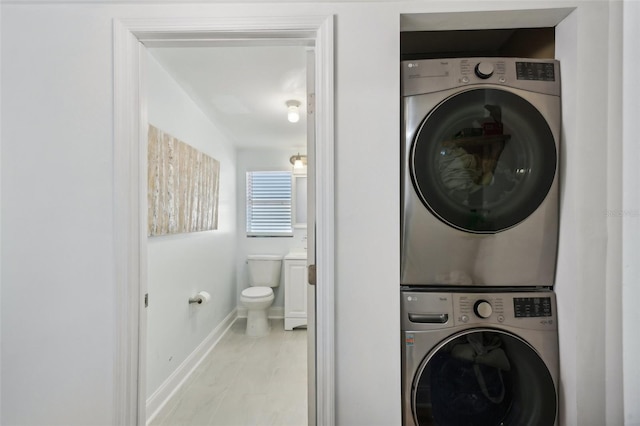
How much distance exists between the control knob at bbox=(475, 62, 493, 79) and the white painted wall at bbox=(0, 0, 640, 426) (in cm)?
20

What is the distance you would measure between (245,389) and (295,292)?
1370 millimetres

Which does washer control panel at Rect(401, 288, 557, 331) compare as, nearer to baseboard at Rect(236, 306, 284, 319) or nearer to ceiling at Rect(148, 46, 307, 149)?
ceiling at Rect(148, 46, 307, 149)

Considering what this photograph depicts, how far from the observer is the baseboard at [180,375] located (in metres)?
1.94

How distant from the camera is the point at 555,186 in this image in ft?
3.86

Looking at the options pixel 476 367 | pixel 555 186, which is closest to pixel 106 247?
pixel 476 367

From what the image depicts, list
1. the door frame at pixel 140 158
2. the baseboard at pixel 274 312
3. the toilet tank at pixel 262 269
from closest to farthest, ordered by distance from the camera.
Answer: the door frame at pixel 140 158 < the toilet tank at pixel 262 269 < the baseboard at pixel 274 312

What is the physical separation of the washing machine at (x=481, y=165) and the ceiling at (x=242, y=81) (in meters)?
0.92

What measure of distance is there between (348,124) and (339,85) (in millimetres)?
151

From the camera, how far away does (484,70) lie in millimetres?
1165

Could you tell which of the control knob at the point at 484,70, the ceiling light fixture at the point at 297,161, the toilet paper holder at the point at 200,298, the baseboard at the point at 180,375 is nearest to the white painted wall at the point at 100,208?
the control knob at the point at 484,70

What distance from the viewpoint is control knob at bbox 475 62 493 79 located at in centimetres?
117

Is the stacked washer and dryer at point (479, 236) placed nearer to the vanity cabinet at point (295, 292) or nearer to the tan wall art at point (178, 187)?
the tan wall art at point (178, 187)
